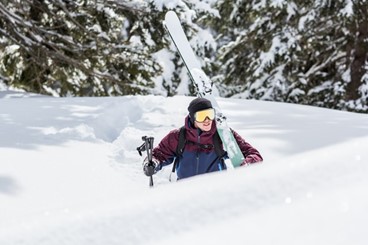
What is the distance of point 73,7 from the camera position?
10977 millimetres

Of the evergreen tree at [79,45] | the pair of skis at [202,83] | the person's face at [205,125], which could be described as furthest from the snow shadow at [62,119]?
the evergreen tree at [79,45]

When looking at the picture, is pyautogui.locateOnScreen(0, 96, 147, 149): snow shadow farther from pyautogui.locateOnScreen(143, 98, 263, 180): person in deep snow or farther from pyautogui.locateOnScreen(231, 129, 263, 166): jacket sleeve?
pyautogui.locateOnScreen(231, 129, 263, 166): jacket sleeve

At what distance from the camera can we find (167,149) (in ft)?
15.0

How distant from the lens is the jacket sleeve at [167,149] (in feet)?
14.9

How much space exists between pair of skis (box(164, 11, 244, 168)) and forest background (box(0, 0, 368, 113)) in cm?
236

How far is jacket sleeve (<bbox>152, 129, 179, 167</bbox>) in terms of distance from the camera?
4539 mm

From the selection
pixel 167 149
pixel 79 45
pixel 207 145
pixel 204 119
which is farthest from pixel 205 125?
pixel 79 45

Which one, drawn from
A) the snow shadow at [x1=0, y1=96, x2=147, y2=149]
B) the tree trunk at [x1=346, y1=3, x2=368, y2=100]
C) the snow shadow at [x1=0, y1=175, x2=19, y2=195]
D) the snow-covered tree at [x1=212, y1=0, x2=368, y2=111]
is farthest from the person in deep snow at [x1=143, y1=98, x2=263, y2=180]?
the tree trunk at [x1=346, y1=3, x2=368, y2=100]

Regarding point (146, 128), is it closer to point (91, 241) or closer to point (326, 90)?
point (91, 241)

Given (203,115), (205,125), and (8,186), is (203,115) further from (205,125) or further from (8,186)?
(8,186)

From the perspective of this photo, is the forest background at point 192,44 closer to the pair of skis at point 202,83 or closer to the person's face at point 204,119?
the pair of skis at point 202,83

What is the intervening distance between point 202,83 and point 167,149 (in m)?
1.84

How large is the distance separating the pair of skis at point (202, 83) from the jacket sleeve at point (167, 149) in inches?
15.8

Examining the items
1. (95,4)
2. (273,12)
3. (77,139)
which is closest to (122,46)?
(95,4)
